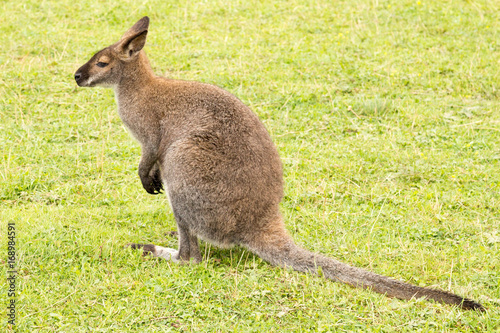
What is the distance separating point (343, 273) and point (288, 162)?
2469 mm

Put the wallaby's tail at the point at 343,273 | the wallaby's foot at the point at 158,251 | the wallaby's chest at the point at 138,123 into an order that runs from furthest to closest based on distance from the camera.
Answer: the wallaby's chest at the point at 138,123, the wallaby's foot at the point at 158,251, the wallaby's tail at the point at 343,273

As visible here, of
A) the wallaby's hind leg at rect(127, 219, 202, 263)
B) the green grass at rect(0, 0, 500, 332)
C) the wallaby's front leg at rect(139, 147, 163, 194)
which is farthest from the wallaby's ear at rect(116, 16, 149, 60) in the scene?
the wallaby's hind leg at rect(127, 219, 202, 263)

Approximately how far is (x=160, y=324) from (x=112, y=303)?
1.37 ft

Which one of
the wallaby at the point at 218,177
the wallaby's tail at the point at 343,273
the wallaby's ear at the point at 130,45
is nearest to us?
the wallaby's tail at the point at 343,273

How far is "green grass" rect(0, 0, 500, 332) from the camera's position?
429 cm

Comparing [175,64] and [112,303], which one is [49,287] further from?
[175,64]

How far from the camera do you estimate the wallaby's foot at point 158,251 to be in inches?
197

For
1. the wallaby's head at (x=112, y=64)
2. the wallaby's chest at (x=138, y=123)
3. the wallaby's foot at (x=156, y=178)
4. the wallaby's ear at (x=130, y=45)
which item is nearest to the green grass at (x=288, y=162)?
the wallaby's foot at (x=156, y=178)

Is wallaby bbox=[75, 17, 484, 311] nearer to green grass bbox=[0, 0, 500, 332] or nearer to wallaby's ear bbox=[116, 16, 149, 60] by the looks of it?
green grass bbox=[0, 0, 500, 332]

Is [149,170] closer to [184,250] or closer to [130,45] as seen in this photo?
[184,250]

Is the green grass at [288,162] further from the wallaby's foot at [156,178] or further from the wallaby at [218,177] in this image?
the wallaby's foot at [156,178]

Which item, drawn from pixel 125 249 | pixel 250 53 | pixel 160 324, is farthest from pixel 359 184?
pixel 250 53

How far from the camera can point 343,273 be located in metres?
4.42

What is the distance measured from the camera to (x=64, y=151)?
22.7 ft
